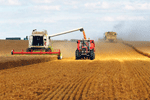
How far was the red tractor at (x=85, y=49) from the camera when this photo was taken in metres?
27.8

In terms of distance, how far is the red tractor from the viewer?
2781 cm

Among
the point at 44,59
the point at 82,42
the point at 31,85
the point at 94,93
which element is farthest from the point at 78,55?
the point at 94,93

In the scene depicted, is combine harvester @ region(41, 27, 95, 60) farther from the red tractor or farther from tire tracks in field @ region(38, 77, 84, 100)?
tire tracks in field @ region(38, 77, 84, 100)

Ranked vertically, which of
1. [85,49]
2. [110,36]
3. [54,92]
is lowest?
[54,92]

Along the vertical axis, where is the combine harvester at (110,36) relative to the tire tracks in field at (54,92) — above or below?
above

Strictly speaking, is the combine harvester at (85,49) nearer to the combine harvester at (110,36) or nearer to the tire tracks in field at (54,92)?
the tire tracks in field at (54,92)

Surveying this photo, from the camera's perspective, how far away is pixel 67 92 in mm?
9156

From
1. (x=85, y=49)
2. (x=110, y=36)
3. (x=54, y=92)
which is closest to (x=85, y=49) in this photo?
(x=85, y=49)

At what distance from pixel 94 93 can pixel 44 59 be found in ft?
65.3

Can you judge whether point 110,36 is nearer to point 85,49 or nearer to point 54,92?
point 85,49

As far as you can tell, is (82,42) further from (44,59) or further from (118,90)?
(118,90)

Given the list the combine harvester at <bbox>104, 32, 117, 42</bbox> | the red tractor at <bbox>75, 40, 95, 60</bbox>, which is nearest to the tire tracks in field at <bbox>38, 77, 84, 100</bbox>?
the red tractor at <bbox>75, 40, 95, 60</bbox>

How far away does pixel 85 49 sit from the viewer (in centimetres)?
2791

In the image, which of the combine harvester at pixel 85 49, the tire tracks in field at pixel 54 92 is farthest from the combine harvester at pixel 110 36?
the tire tracks in field at pixel 54 92
